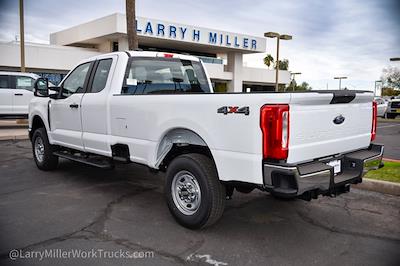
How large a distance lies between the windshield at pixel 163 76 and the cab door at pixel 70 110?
3.05 feet

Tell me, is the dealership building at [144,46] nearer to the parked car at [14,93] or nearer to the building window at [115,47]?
the building window at [115,47]

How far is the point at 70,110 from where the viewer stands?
19.6ft

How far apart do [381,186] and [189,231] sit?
10.8 ft

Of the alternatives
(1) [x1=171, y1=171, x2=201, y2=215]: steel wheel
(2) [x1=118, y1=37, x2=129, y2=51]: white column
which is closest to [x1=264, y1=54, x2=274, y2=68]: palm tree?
(2) [x1=118, y1=37, x2=129, y2=51]: white column

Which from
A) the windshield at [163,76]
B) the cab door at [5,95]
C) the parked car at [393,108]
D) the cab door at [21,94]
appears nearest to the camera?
the windshield at [163,76]

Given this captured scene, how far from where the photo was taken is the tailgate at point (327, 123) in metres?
3.35

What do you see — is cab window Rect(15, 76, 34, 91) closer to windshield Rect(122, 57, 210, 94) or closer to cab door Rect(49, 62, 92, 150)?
cab door Rect(49, 62, 92, 150)

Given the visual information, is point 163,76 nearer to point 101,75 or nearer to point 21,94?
point 101,75

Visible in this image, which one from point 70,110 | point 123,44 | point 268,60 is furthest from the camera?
point 268,60

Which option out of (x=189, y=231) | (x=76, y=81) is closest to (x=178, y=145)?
(x=189, y=231)

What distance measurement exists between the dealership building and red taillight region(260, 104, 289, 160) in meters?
24.1

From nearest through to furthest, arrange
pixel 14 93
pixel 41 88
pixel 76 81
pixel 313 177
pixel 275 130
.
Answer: pixel 275 130
pixel 313 177
pixel 76 81
pixel 41 88
pixel 14 93

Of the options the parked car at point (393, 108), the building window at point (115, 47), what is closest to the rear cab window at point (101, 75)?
the parked car at point (393, 108)

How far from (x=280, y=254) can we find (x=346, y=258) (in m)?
0.60
